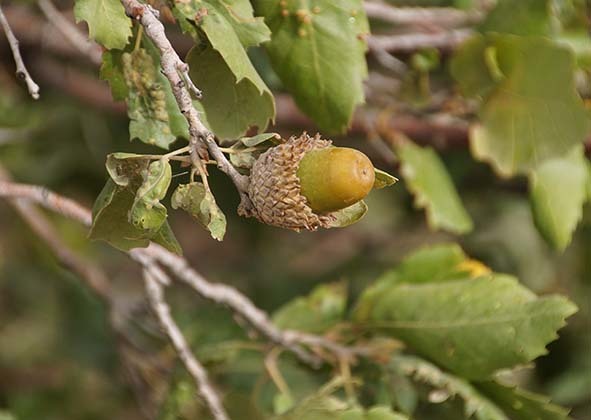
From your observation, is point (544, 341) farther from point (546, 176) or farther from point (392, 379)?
point (546, 176)

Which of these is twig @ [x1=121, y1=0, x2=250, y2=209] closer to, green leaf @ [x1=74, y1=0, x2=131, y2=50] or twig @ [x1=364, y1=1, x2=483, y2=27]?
green leaf @ [x1=74, y1=0, x2=131, y2=50]

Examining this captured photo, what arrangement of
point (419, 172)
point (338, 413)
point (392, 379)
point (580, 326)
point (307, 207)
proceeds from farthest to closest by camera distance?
1. point (580, 326)
2. point (419, 172)
3. point (392, 379)
4. point (338, 413)
5. point (307, 207)

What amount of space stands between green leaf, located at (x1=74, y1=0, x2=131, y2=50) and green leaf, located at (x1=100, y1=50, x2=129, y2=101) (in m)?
0.06

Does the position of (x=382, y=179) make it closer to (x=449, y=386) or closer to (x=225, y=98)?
(x=225, y=98)

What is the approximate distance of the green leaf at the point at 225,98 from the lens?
35.4 inches

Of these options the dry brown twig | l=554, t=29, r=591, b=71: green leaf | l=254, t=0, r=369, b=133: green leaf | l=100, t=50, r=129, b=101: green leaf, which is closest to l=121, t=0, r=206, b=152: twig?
l=100, t=50, r=129, b=101: green leaf

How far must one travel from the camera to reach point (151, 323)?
4.96 ft

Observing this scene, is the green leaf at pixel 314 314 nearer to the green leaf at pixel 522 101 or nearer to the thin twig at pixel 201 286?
the thin twig at pixel 201 286

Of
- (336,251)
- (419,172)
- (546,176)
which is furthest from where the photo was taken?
(336,251)

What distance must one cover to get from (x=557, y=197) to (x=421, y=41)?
32 cm

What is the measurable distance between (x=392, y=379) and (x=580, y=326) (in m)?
0.79

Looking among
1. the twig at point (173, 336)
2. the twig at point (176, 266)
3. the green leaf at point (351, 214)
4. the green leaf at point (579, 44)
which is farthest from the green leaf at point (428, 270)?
the green leaf at point (351, 214)

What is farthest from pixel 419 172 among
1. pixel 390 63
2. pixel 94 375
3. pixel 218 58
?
pixel 94 375

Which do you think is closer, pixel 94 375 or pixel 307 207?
pixel 307 207
